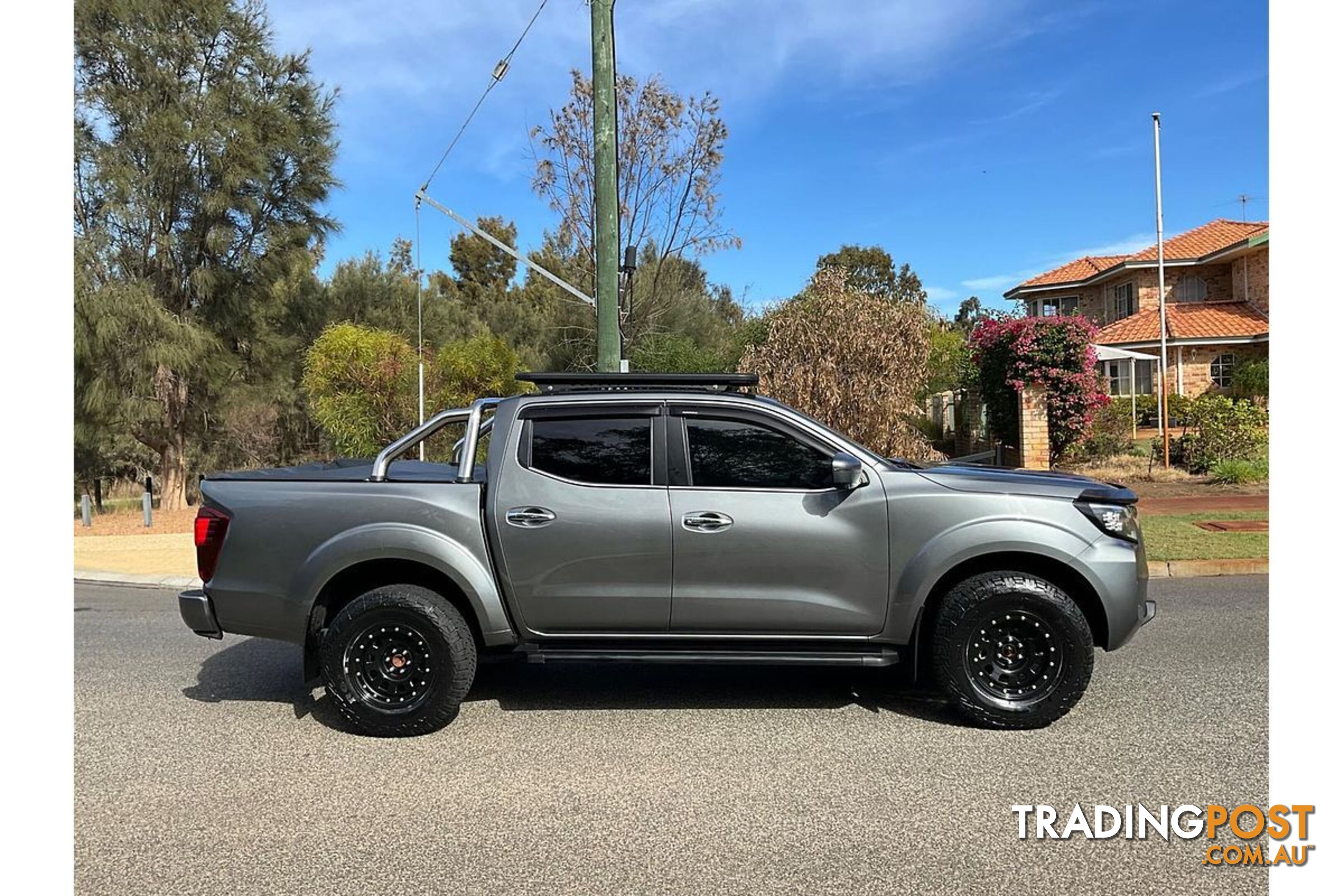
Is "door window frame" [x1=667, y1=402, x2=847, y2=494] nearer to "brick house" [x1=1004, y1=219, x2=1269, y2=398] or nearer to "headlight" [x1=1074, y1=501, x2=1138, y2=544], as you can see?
"headlight" [x1=1074, y1=501, x2=1138, y2=544]

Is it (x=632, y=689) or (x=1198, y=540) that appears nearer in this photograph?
(x=632, y=689)

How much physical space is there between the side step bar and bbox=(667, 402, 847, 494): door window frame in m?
0.88

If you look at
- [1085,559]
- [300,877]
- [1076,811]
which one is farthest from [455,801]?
[1085,559]

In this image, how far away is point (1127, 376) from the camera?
96.2ft

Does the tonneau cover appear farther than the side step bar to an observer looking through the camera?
Yes

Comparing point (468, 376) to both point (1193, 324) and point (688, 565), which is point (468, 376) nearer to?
point (688, 565)

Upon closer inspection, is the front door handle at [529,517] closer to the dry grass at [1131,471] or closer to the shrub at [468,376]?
the shrub at [468,376]

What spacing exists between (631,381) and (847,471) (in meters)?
1.44

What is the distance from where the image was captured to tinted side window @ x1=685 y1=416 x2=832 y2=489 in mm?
5195

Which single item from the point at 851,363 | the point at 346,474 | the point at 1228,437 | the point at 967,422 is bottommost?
the point at 346,474

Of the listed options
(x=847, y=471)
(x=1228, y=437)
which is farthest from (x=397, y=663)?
(x=1228, y=437)

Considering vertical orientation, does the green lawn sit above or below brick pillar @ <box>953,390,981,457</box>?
below

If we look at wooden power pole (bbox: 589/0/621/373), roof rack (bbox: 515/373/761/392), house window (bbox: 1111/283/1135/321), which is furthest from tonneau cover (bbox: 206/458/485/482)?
house window (bbox: 1111/283/1135/321)
